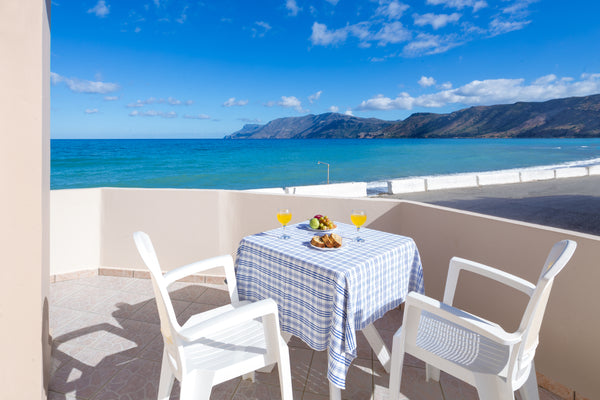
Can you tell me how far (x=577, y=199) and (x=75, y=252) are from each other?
512 inches

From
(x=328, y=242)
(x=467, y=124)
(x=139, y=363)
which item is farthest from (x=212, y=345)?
(x=467, y=124)

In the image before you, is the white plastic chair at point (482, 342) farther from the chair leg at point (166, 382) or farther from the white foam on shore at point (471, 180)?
the white foam on shore at point (471, 180)

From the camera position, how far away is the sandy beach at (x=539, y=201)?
758 centimetres

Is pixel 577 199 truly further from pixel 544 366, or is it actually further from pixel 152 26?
pixel 152 26

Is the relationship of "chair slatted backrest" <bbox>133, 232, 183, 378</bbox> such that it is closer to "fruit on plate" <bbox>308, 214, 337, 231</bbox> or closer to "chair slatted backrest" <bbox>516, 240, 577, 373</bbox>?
"fruit on plate" <bbox>308, 214, 337, 231</bbox>

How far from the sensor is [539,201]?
9.96m

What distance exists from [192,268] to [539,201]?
38.8 ft

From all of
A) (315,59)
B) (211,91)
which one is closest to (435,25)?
(315,59)

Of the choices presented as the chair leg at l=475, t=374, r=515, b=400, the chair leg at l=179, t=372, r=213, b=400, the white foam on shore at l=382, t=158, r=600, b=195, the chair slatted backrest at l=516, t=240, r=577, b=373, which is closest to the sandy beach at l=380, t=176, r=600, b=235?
the white foam on shore at l=382, t=158, r=600, b=195

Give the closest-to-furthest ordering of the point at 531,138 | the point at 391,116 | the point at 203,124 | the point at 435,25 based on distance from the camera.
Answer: the point at 435,25 < the point at 203,124 < the point at 531,138 < the point at 391,116

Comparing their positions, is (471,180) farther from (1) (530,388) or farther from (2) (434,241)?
(1) (530,388)

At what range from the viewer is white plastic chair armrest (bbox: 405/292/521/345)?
100 centimetres

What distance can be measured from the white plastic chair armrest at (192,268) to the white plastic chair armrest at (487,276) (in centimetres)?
113

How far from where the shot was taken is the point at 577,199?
9.88m
